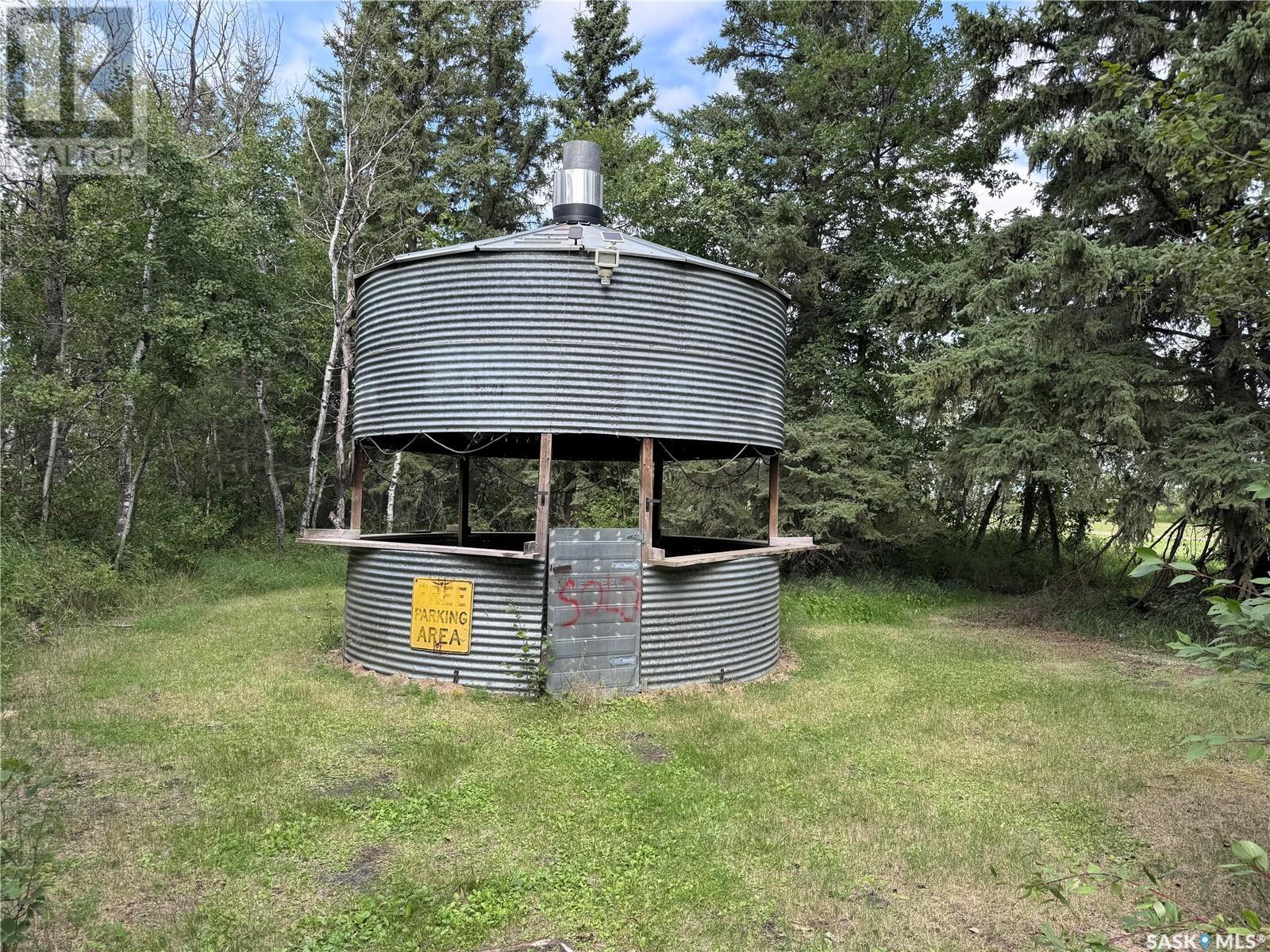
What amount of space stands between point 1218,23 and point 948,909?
1219 cm

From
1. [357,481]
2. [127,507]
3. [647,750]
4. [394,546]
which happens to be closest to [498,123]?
[127,507]

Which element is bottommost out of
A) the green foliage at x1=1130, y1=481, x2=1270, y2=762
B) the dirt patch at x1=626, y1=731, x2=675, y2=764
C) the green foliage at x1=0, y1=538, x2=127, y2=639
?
the dirt patch at x1=626, y1=731, x2=675, y2=764

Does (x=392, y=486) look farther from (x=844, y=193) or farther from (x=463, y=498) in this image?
(x=844, y=193)

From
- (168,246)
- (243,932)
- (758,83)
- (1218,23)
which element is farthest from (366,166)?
(243,932)

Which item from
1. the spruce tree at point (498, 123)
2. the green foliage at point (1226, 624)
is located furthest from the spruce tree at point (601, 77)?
the green foliage at point (1226, 624)

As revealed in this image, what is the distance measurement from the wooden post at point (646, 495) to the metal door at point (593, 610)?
13 cm

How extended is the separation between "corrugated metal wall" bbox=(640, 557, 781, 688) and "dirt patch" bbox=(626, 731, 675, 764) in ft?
3.98

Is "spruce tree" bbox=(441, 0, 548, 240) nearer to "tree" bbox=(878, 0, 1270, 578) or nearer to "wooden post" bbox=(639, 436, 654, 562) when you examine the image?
"tree" bbox=(878, 0, 1270, 578)

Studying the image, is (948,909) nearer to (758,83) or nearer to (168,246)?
→ (168,246)

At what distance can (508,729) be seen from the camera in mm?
6484

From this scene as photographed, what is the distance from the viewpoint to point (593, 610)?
7.45 m

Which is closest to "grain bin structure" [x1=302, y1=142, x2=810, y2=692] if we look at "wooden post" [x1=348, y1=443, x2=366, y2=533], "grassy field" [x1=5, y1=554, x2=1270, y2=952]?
"wooden post" [x1=348, y1=443, x2=366, y2=533]

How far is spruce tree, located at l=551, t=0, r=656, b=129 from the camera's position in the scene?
22.8 metres

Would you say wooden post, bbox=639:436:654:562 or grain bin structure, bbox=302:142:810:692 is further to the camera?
wooden post, bbox=639:436:654:562
